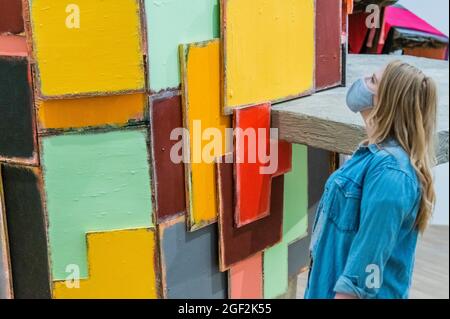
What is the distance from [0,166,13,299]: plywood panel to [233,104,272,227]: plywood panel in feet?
2.10

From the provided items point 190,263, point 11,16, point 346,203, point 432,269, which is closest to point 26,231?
point 190,263

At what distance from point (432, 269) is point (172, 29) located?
2237mm

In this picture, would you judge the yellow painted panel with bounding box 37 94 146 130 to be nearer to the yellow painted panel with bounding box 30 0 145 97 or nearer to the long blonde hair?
the yellow painted panel with bounding box 30 0 145 97

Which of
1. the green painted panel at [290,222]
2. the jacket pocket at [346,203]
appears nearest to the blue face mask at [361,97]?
the jacket pocket at [346,203]

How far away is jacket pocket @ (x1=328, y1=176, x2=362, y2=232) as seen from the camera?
3.51ft

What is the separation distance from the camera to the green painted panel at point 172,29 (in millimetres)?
1648

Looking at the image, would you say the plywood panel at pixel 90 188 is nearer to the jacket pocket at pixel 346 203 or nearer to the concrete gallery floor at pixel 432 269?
the jacket pocket at pixel 346 203

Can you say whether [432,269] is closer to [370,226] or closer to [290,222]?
[290,222]

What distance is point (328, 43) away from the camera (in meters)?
2.07

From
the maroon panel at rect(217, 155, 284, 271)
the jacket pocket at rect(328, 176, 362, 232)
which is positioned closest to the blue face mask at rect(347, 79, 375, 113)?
the jacket pocket at rect(328, 176, 362, 232)

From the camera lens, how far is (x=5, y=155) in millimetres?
1744
